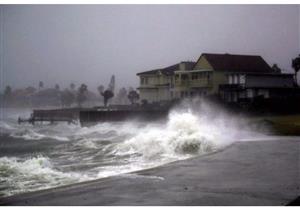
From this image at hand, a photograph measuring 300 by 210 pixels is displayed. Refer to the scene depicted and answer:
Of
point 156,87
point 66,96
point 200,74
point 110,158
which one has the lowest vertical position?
point 110,158

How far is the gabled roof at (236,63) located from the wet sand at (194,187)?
1870 millimetres

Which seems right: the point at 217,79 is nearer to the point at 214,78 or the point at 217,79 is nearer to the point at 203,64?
the point at 214,78

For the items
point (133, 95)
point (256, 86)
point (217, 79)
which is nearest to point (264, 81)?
point (256, 86)

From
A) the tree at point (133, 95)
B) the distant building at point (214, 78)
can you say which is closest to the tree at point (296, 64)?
the distant building at point (214, 78)

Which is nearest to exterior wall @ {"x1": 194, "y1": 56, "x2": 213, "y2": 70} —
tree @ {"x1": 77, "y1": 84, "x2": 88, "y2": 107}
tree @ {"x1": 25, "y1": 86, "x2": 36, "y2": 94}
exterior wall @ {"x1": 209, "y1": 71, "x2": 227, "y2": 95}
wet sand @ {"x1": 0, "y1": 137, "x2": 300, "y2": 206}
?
exterior wall @ {"x1": 209, "y1": 71, "x2": 227, "y2": 95}

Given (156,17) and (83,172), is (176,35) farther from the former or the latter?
(83,172)

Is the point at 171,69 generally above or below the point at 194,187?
Answer: above

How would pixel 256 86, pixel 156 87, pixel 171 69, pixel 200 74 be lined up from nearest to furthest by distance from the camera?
pixel 171 69 < pixel 200 74 < pixel 156 87 < pixel 256 86

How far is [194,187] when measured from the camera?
3801 mm

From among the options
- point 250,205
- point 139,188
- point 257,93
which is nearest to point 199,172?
point 139,188

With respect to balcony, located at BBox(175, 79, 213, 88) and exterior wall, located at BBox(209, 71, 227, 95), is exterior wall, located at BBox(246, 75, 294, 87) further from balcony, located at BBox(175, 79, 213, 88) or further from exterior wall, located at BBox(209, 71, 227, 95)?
balcony, located at BBox(175, 79, 213, 88)

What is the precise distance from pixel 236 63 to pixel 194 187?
13.2ft
